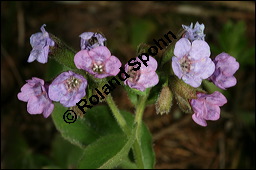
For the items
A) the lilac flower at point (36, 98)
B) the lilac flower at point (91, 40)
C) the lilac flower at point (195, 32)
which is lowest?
the lilac flower at point (36, 98)

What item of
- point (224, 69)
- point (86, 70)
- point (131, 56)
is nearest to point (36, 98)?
point (86, 70)

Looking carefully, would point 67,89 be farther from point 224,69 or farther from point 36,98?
point 224,69

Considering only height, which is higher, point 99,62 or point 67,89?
point 99,62

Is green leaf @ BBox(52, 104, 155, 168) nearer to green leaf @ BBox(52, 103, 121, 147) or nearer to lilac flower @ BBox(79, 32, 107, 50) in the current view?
green leaf @ BBox(52, 103, 121, 147)

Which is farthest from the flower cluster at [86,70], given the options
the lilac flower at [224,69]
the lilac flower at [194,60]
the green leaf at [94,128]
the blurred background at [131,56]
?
the blurred background at [131,56]

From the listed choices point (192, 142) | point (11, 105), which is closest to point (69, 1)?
point (11, 105)

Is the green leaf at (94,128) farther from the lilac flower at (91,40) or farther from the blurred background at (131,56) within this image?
the lilac flower at (91,40)
